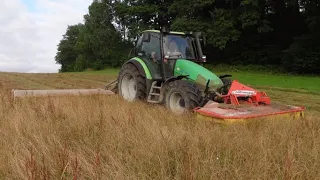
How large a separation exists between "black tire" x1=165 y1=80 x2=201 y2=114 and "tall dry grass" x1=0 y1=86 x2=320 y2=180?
3.57 ft

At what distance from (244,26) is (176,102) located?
1961 cm

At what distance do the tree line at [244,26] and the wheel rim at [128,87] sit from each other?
623 inches

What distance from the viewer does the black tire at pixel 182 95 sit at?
706 centimetres

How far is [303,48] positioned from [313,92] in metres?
10.7

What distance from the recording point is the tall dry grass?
346 cm

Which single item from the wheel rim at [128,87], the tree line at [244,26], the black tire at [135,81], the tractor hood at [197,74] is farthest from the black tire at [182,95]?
the tree line at [244,26]

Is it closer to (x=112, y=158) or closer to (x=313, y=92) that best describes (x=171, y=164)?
(x=112, y=158)

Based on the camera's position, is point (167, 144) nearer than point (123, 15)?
Yes

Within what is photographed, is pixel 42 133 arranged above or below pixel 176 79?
below

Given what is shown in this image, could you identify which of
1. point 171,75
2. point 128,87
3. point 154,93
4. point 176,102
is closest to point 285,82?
point 128,87

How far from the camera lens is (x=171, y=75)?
844 centimetres

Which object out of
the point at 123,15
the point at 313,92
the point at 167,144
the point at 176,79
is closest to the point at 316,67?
the point at 313,92

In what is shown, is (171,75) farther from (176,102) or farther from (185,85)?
(185,85)

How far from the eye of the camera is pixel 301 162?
3.80 m
